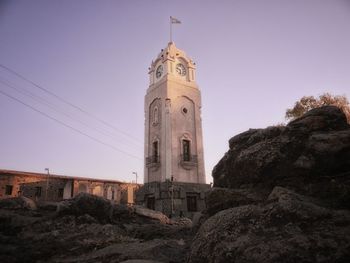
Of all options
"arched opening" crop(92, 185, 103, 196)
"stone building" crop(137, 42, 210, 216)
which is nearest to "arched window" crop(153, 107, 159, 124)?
"stone building" crop(137, 42, 210, 216)

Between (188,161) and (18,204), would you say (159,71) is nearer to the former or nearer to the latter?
(188,161)

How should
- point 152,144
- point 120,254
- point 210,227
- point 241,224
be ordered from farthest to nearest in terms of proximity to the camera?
1. point 152,144
2. point 120,254
3. point 210,227
4. point 241,224

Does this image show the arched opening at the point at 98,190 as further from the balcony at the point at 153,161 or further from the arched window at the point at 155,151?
the arched window at the point at 155,151

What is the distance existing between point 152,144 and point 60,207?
14.8 m

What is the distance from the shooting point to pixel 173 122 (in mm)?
23203

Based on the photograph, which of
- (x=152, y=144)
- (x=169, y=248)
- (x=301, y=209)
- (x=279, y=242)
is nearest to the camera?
(x=279, y=242)

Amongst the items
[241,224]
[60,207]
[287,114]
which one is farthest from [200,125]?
[241,224]

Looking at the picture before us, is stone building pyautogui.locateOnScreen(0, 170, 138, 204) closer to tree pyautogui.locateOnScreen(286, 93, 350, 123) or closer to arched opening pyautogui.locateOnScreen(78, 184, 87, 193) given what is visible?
arched opening pyautogui.locateOnScreen(78, 184, 87, 193)

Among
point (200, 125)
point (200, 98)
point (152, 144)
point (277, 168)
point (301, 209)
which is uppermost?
point (200, 98)

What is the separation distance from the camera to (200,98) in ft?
84.5

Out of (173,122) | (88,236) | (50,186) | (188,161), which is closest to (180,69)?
(173,122)

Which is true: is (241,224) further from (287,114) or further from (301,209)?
(287,114)

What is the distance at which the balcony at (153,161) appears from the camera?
2270 centimetres

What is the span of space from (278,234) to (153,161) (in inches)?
818
